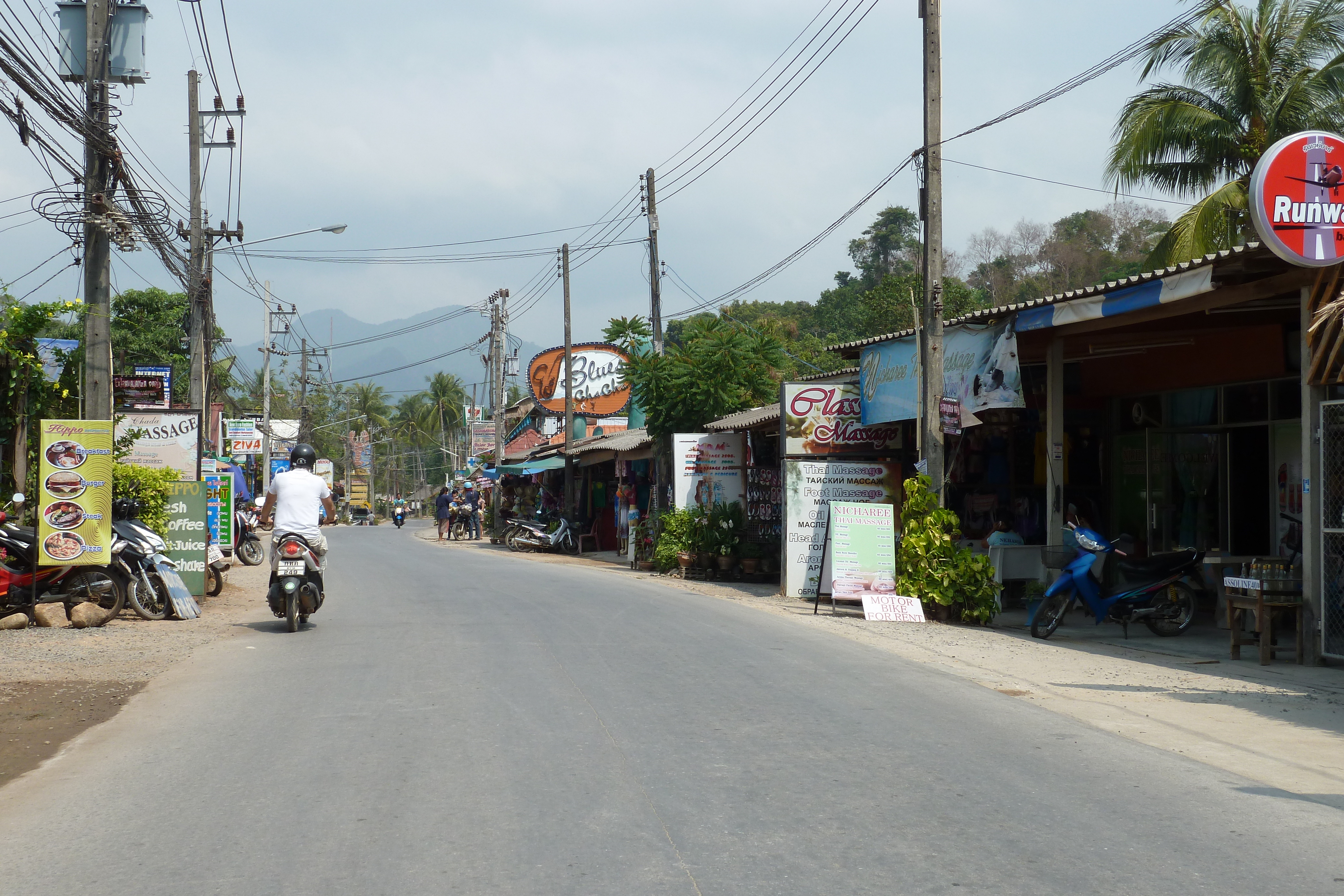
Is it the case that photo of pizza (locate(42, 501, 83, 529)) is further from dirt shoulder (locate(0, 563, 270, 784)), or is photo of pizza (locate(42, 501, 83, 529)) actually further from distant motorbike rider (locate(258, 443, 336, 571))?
distant motorbike rider (locate(258, 443, 336, 571))

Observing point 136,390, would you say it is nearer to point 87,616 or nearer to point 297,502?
point 87,616

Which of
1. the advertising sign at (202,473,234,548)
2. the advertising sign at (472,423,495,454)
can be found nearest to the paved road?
the advertising sign at (202,473,234,548)

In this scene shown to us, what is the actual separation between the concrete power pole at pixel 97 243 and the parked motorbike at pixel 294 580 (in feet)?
12.1

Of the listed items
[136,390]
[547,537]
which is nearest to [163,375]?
[136,390]

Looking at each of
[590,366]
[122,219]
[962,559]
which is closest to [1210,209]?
[962,559]

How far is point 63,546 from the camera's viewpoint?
11.7m

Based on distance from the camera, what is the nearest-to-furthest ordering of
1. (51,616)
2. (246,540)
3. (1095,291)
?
(51,616) → (1095,291) → (246,540)

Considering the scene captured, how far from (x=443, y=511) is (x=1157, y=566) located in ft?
130

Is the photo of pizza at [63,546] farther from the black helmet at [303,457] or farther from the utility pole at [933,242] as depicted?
the utility pole at [933,242]

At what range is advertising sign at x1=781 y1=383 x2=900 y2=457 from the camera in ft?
57.0

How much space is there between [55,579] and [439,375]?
80450 millimetres

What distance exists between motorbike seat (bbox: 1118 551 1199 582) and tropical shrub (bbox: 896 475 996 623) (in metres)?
1.87

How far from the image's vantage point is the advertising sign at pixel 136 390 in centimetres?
2236

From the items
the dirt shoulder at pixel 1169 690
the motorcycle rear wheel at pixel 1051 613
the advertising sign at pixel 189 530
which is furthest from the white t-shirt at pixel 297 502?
the motorcycle rear wheel at pixel 1051 613
